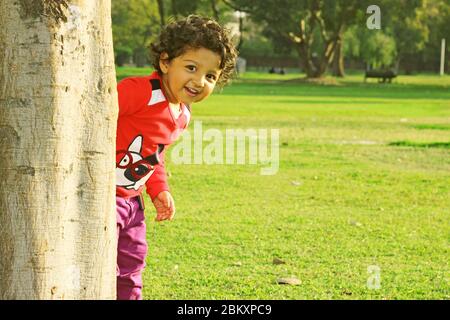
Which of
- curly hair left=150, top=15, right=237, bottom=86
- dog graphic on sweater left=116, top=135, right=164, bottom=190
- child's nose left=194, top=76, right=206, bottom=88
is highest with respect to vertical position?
curly hair left=150, top=15, right=237, bottom=86

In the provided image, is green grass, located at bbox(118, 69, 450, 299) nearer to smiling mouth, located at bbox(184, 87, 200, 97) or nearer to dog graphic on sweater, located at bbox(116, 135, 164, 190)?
dog graphic on sweater, located at bbox(116, 135, 164, 190)

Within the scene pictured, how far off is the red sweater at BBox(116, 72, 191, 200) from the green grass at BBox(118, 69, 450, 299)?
1065 millimetres

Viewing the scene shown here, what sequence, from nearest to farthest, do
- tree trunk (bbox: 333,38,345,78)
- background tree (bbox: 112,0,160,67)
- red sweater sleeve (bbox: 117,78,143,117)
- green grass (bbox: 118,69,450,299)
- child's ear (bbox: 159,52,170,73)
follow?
red sweater sleeve (bbox: 117,78,143,117)
child's ear (bbox: 159,52,170,73)
green grass (bbox: 118,69,450,299)
tree trunk (bbox: 333,38,345,78)
background tree (bbox: 112,0,160,67)

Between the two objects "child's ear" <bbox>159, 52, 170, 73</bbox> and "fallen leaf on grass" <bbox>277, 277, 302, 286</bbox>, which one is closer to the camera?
"child's ear" <bbox>159, 52, 170, 73</bbox>

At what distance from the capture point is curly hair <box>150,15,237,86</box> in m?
4.82

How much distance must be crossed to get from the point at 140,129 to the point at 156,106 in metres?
0.13

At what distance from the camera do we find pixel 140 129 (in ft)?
16.1

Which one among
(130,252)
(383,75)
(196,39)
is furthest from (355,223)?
(383,75)

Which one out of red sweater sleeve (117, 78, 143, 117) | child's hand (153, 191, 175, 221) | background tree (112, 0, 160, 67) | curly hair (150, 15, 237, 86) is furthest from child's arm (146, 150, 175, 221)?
background tree (112, 0, 160, 67)

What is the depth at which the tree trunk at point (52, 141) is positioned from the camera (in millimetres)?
3635

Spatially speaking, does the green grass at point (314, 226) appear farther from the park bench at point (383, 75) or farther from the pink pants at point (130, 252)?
the park bench at point (383, 75)
